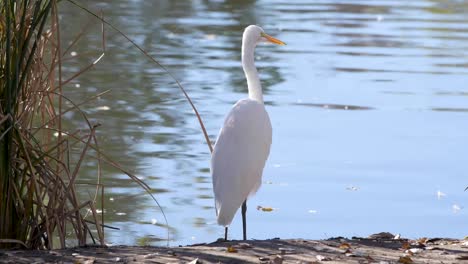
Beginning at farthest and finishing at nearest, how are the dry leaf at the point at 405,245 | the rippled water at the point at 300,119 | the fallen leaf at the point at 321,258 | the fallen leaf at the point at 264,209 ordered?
1. the fallen leaf at the point at 264,209
2. the rippled water at the point at 300,119
3. the dry leaf at the point at 405,245
4. the fallen leaf at the point at 321,258

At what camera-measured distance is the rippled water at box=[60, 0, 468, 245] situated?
715 centimetres

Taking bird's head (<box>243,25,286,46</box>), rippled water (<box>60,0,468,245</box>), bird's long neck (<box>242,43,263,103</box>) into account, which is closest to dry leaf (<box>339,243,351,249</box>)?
rippled water (<box>60,0,468,245</box>)

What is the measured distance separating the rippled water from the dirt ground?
1.24 meters

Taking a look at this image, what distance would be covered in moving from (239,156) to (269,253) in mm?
1384

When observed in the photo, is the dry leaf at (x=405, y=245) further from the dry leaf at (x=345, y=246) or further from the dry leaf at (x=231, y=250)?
the dry leaf at (x=231, y=250)

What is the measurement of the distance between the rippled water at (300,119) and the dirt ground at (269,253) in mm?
1243

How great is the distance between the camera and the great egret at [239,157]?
5.69 meters

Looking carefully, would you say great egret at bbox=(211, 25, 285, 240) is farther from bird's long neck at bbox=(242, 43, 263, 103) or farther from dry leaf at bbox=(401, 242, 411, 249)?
dry leaf at bbox=(401, 242, 411, 249)

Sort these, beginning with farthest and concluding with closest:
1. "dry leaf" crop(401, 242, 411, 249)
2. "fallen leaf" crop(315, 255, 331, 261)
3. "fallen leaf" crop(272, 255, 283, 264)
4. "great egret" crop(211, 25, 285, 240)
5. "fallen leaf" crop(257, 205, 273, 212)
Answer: "fallen leaf" crop(257, 205, 273, 212) < "great egret" crop(211, 25, 285, 240) < "dry leaf" crop(401, 242, 411, 249) < "fallen leaf" crop(315, 255, 331, 261) < "fallen leaf" crop(272, 255, 283, 264)

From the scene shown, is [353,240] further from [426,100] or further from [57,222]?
[426,100]

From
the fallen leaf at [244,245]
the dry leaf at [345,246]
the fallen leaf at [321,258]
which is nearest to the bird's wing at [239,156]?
the fallen leaf at [244,245]

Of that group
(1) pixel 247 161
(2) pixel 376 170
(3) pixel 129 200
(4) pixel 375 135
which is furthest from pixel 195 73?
(1) pixel 247 161

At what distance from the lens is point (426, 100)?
11.0 metres

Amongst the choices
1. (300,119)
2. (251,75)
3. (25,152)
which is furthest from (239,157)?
(300,119)
